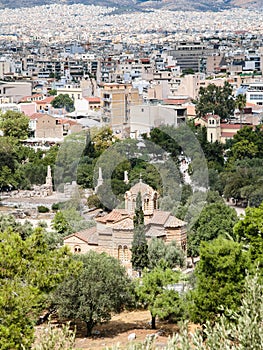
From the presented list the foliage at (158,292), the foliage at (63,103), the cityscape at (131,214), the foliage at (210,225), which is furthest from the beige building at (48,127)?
the foliage at (158,292)

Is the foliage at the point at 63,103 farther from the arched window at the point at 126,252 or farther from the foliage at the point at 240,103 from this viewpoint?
the arched window at the point at 126,252

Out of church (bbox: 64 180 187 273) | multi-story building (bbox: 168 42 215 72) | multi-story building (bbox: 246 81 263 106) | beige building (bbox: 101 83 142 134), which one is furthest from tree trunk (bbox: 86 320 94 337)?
multi-story building (bbox: 168 42 215 72)

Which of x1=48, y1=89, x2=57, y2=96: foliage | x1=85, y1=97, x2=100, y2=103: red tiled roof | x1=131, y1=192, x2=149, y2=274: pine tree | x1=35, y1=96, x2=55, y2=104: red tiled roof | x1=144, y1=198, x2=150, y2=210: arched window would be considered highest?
x1=144, y1=198, x2=150, y2=210: arched window

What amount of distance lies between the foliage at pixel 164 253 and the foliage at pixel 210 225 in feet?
3.17

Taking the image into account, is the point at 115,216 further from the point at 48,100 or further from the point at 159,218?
the point at 48,100

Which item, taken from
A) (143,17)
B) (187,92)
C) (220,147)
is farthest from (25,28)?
(220,147)

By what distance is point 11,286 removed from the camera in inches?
465

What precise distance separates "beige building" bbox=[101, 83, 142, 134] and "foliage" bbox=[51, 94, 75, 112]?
3912mm

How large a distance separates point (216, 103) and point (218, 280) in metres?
30.2

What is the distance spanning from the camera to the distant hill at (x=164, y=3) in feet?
600

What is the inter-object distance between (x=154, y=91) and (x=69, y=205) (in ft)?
73.1

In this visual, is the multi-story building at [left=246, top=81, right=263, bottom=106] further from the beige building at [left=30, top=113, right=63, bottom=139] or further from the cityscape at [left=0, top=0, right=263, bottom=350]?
the beige building at [left=30, top=113, right=63, bottom=139]

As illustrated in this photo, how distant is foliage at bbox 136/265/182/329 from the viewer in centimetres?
1489

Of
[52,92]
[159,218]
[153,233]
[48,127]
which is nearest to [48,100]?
[52,92]
